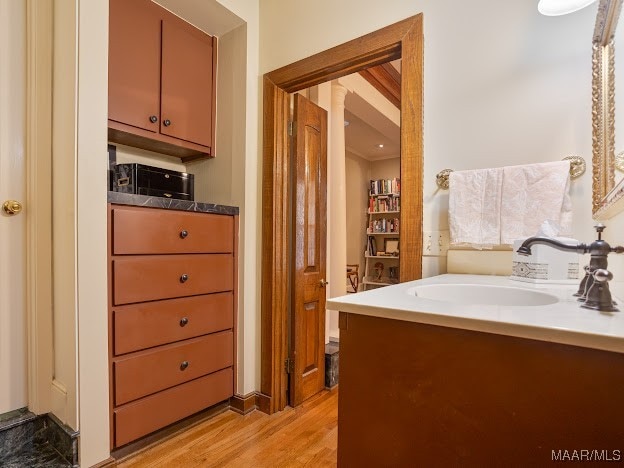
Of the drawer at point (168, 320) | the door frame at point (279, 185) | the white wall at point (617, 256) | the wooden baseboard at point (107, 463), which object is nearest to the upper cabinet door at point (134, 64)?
the door frame at point (279, 185)

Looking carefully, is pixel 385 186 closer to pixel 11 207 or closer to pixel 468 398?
pixel 11 207

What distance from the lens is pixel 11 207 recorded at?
58.4 inches

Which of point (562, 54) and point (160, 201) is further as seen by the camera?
point (160, 201)

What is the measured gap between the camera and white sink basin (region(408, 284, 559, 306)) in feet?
3.38

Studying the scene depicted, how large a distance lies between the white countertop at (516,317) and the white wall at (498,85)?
66cm

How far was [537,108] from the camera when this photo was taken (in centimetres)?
128

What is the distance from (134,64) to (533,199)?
6.52 ft

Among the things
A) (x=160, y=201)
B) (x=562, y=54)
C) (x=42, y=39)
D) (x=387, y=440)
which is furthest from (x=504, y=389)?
(x=42, y=39)

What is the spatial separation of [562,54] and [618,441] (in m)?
1.29

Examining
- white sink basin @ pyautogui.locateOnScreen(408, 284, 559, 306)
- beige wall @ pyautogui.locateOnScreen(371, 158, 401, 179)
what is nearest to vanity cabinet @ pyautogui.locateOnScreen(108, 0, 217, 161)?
white sink basin @ pyautogui.locateOnScreen(408, 284, 559, 306)

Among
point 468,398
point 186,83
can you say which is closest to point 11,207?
point 186,83

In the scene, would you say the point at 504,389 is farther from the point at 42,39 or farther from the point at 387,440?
the point at 42,39

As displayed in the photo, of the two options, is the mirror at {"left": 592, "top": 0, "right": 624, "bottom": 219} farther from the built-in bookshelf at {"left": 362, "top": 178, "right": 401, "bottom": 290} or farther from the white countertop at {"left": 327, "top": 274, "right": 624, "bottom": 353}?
the built-in bookshelf at {"left": 362, "top": 178, "right": 401, "bottom": 290}

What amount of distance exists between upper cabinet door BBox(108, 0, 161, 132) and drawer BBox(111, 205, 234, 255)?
1.85ft
